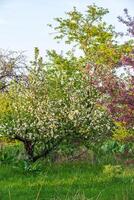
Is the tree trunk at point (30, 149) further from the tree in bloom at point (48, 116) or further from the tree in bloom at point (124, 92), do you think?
the tree in bloom at point (124, 92)

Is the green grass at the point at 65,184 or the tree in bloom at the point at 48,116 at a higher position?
the tree in bloom at the point at 48,116

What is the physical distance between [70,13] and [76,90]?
49.3 feet

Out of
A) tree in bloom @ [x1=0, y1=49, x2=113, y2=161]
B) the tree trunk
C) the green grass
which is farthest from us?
the tree trunk

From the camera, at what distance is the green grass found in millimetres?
11062

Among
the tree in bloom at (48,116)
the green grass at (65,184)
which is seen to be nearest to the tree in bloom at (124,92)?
the green grass at (65,184)

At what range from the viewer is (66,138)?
62.1 feet

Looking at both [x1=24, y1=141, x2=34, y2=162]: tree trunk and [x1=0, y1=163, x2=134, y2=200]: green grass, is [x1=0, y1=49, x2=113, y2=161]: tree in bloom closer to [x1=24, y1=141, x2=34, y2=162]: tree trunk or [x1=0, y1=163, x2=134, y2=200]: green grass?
[x1=24, y1=141, x2=34, y2=162]: tree trunk

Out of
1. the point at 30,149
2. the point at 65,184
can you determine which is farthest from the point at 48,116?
the point at 65,184

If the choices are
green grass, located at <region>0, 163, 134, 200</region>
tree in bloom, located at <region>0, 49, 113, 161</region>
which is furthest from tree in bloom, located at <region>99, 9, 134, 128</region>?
tree in bloom, located at <region>0, 49, 113, 161</region>

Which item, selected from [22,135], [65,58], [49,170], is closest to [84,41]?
[65,58]

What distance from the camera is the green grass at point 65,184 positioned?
1106 cm

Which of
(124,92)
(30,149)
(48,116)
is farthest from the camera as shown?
(30,149)

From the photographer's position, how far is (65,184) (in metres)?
12.7

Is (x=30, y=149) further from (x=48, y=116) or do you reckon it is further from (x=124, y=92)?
(x=124, y=92)
